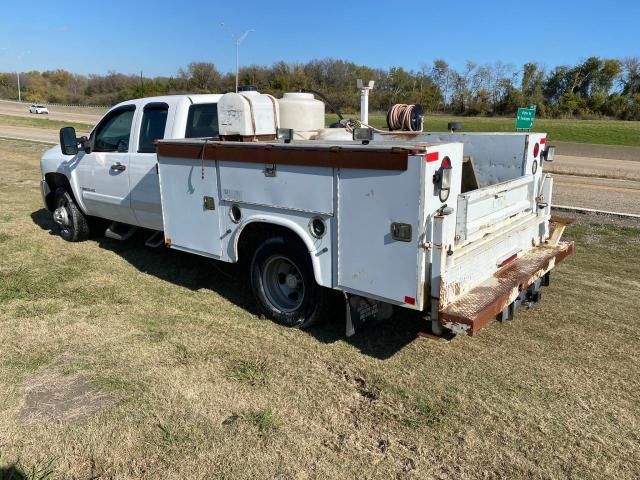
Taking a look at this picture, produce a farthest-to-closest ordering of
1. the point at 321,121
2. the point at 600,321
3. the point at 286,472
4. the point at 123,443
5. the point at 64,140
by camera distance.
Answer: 1. the point at 64,140
2. the point at 321,121
3. the point at 600,321
4. the point at 123,443
5. the point at 286,472

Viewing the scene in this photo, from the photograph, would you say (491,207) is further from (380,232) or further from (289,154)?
(289,154)

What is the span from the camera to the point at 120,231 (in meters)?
6.94

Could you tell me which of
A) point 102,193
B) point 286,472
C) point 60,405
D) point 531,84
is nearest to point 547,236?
point 286,472

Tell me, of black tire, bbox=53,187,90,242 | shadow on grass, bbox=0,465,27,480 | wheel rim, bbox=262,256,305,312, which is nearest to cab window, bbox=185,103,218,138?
wheel rim, bbox=262,256,305,312

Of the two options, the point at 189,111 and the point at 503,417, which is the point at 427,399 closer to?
the point at 503,417

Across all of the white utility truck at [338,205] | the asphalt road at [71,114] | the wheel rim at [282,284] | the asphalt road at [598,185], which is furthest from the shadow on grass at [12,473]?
the asphalt road at [71,114]

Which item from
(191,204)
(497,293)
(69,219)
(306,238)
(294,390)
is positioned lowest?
(294,390)

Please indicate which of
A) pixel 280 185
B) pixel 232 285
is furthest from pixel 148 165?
pixel 280 185

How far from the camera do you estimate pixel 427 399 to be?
3.65 m

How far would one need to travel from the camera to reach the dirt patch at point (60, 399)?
3455 mm

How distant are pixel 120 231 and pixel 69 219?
0.97m

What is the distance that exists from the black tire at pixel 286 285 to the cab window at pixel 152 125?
2.08 m

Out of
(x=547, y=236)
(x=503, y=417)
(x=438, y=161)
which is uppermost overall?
(x=438, y=161)

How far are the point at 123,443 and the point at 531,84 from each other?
76.8 m
